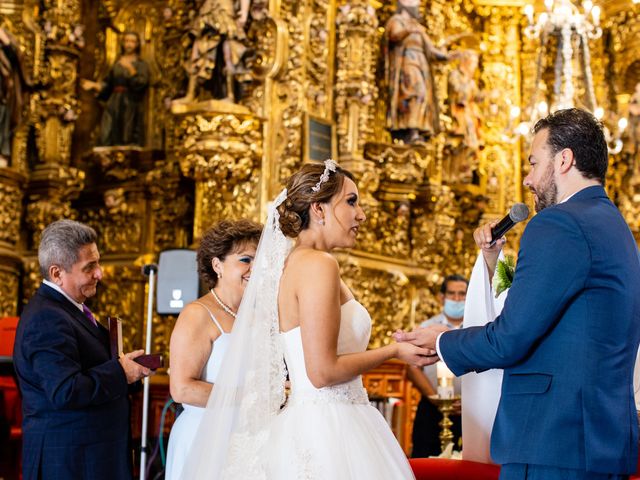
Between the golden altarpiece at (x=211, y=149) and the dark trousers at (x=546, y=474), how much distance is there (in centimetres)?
644

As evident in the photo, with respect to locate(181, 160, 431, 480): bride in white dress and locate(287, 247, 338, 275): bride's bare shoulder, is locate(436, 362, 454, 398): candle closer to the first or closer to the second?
locate(181, 160, 431, 480): bride in white dress

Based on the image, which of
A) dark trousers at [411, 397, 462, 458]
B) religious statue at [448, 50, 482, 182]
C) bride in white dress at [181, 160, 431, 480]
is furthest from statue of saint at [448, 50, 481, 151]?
bride in white dress at [181, 160, 431, 480]

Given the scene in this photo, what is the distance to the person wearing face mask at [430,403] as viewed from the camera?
23.6 ft

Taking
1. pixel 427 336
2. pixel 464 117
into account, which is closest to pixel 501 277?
pixel 427 336

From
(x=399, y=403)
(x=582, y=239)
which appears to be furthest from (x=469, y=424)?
(x=399, y=403)

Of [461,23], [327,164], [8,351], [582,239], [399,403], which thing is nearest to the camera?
[582,239]

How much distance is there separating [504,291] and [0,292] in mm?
7298

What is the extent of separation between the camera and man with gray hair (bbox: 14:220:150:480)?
13.8 feet

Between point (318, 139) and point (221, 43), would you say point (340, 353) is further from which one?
point (318, 139)

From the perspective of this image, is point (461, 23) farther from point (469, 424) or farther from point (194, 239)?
point (469, 424)

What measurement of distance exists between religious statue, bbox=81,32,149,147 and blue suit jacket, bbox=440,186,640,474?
8675 mm

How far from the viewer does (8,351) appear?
27.4 ft

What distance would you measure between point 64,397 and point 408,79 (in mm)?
8404

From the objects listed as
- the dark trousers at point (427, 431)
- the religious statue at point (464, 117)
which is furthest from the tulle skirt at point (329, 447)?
the religious statue at point (464, 117)
